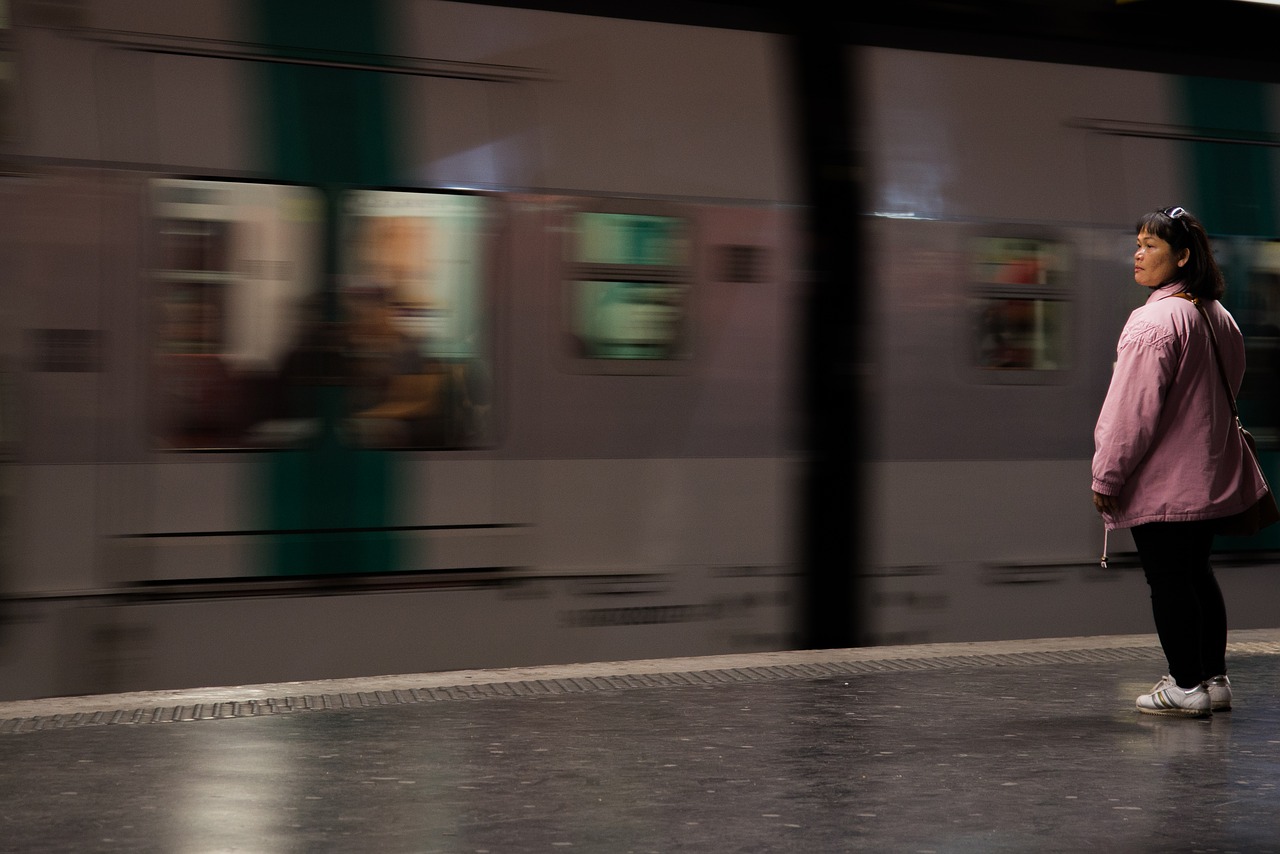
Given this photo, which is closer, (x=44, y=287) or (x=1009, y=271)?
(x=44, y=287)

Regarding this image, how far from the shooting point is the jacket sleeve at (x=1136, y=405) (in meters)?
5.59

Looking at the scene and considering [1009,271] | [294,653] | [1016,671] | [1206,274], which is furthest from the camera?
[1009,271]

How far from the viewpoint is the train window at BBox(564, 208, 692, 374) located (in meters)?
6.74

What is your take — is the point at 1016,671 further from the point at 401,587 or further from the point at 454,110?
the point at 454,110

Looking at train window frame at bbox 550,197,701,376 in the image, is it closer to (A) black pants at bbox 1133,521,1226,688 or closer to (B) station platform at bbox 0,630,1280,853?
(B) station platform at bbox 0,630,1280,853

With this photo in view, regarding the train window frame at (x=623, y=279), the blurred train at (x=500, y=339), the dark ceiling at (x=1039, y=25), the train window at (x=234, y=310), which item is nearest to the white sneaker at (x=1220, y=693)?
the blurred train at (x=500, y=339)

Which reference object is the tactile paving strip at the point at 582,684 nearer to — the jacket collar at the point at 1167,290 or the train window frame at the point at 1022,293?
the train window frame at the point at 1022,293

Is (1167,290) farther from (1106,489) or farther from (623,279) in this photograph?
(623,279)

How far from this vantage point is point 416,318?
6.50 meters

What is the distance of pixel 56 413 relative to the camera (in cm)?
592

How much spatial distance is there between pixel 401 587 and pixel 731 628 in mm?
1376

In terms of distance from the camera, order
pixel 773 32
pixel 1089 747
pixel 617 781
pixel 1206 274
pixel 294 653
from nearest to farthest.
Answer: pixel 617 781 < pixel 1089 747 < pixel 1206 274 < pixel 294 653 < pixel 773 32

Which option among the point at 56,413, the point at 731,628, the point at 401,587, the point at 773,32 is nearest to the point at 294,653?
the point at 401,587

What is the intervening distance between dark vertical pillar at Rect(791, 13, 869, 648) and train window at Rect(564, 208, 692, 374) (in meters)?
0.61
